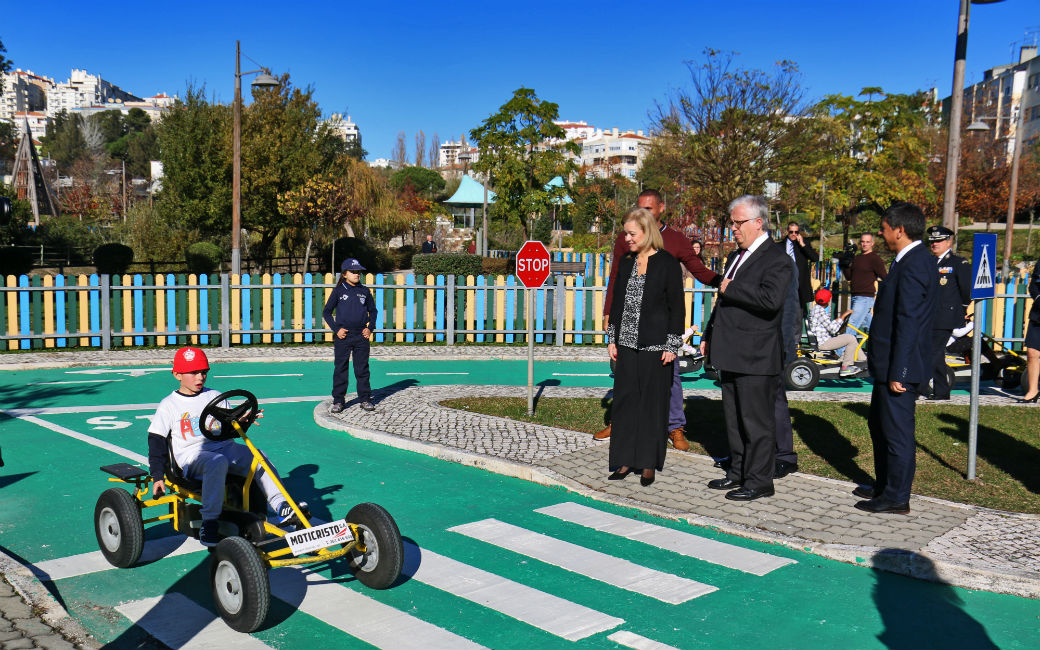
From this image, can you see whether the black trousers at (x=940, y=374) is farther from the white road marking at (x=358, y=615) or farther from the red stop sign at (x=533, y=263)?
the white road marking at (x=358, y=615)

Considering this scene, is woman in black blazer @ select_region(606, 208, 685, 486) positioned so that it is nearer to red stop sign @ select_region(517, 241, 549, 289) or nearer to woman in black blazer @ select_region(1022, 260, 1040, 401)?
red stop sign @ select_region(517, 241, 549, 289)

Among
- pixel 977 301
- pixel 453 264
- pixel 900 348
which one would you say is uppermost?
pixel 453 264

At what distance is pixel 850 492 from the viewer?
270 inches

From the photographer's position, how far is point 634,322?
22.9ft

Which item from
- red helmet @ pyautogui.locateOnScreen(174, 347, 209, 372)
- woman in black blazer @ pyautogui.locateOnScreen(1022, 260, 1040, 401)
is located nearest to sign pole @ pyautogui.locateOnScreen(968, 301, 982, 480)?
woman in black blazer @ pyautogui.locateOnScreen(1022, 260, 1040, 401)

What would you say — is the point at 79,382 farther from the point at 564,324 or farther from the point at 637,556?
the point at 637,556

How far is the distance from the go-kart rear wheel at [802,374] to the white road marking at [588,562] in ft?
23.6

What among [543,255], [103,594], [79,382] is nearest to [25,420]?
[79,382]

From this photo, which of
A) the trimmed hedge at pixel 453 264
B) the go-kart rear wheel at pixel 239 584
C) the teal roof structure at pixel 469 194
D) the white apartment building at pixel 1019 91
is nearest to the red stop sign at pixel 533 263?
the go-kart rear wheel at pixel 239 584

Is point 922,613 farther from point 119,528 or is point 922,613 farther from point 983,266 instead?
point 119,528

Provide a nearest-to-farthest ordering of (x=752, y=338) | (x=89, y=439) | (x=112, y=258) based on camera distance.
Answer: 1. (x=752, y=338)
2. (x=89, y=439)
3. (x=112, y=258)

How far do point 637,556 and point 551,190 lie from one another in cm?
3002

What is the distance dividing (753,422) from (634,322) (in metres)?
1.19

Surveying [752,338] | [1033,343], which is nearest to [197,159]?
[1033,343]
